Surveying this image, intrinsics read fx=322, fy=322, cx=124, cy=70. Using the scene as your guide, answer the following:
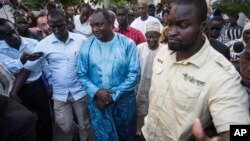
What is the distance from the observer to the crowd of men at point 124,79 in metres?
1.93

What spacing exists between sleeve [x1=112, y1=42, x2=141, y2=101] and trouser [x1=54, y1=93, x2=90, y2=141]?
2.81ft

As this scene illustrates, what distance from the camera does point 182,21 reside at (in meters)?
2.01

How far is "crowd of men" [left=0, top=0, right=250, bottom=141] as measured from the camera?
193cm

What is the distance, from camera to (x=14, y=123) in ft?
6.50

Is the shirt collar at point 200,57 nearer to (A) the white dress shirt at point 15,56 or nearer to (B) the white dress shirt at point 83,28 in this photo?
(A) the white dress shirt at point 15,56

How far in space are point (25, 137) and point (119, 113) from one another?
1729 mm

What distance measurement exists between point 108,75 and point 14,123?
1.62 m

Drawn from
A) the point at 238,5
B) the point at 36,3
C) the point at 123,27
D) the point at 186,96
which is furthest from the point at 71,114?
the point at 36,3

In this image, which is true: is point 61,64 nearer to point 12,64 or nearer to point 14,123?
point 12,64

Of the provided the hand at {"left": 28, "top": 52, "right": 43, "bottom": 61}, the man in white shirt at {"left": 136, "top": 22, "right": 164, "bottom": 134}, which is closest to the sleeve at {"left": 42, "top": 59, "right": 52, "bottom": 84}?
the hand at {"left": 28, "top": 52, "right": 43, "bottom": 61}

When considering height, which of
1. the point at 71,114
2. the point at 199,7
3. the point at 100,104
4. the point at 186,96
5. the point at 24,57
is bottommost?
the point at 71,114

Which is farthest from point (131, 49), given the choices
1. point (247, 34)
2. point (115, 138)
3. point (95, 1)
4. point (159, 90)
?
point (95, 1)

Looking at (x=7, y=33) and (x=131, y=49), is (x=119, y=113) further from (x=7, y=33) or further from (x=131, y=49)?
(x=7, y=33)

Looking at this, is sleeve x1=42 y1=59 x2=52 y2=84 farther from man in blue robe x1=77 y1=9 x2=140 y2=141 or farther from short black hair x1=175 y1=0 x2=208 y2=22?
short black hair x1=175 y1=0 x2=208 y2=22
